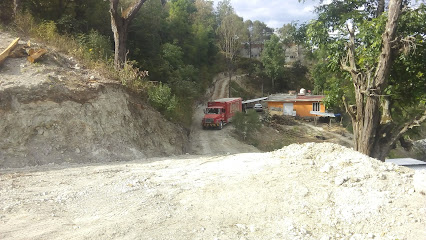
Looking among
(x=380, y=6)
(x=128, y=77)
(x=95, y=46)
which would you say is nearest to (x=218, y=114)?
(x=95, y=46)

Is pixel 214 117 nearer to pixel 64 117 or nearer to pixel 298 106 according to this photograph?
pixel 64 117

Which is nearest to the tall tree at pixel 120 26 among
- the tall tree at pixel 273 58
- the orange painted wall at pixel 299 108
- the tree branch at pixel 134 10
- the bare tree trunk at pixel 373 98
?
the tree branch at pixel 134 10

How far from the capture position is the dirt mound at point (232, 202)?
15.5 feet

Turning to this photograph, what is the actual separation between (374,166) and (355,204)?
1498 mm

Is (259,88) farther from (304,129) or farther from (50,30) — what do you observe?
(50,30)

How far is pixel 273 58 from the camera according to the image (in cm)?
5253

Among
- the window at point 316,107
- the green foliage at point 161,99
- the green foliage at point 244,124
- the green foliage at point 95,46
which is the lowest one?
the green foliage at point 244,124

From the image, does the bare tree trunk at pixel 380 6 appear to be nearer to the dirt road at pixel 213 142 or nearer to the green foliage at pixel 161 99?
the green foliage at pixel 161 99

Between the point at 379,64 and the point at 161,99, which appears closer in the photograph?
the point at 379,64

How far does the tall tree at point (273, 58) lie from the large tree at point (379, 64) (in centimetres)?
4253

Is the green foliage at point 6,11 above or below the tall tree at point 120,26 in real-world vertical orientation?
above

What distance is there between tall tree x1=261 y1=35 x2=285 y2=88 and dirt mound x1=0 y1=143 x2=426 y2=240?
46082mm

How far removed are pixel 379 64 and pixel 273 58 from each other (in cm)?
4516

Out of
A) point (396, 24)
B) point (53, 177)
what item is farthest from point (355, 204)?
point (53, 177)
